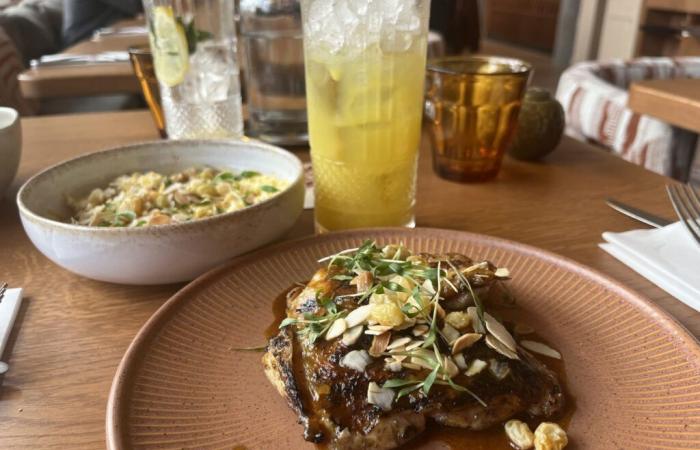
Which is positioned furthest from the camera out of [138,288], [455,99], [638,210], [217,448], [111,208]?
[455,99]

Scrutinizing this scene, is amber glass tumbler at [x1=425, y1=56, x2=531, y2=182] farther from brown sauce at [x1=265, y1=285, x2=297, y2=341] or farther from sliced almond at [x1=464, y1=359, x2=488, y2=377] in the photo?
sliced almond at [x1=464, y1=359, x2=488, y2=377]

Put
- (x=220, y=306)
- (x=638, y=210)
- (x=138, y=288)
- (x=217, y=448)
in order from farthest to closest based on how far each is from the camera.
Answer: (x=638, y=210) < (x=138, y=288) < (x=220, y=306) < (x=217, y=448)

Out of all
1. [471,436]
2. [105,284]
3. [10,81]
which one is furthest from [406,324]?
[10,81]

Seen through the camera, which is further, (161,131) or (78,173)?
(161,131)

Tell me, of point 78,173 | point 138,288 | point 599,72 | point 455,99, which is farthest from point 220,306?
point 599,72

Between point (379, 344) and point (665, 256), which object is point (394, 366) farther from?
point (665, 256)

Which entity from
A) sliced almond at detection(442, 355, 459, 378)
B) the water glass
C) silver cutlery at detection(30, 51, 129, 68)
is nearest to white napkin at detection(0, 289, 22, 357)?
sliced almond at detection(442, 355, 459, 378)

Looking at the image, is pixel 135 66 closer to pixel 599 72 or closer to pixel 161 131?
pixel 161 131
